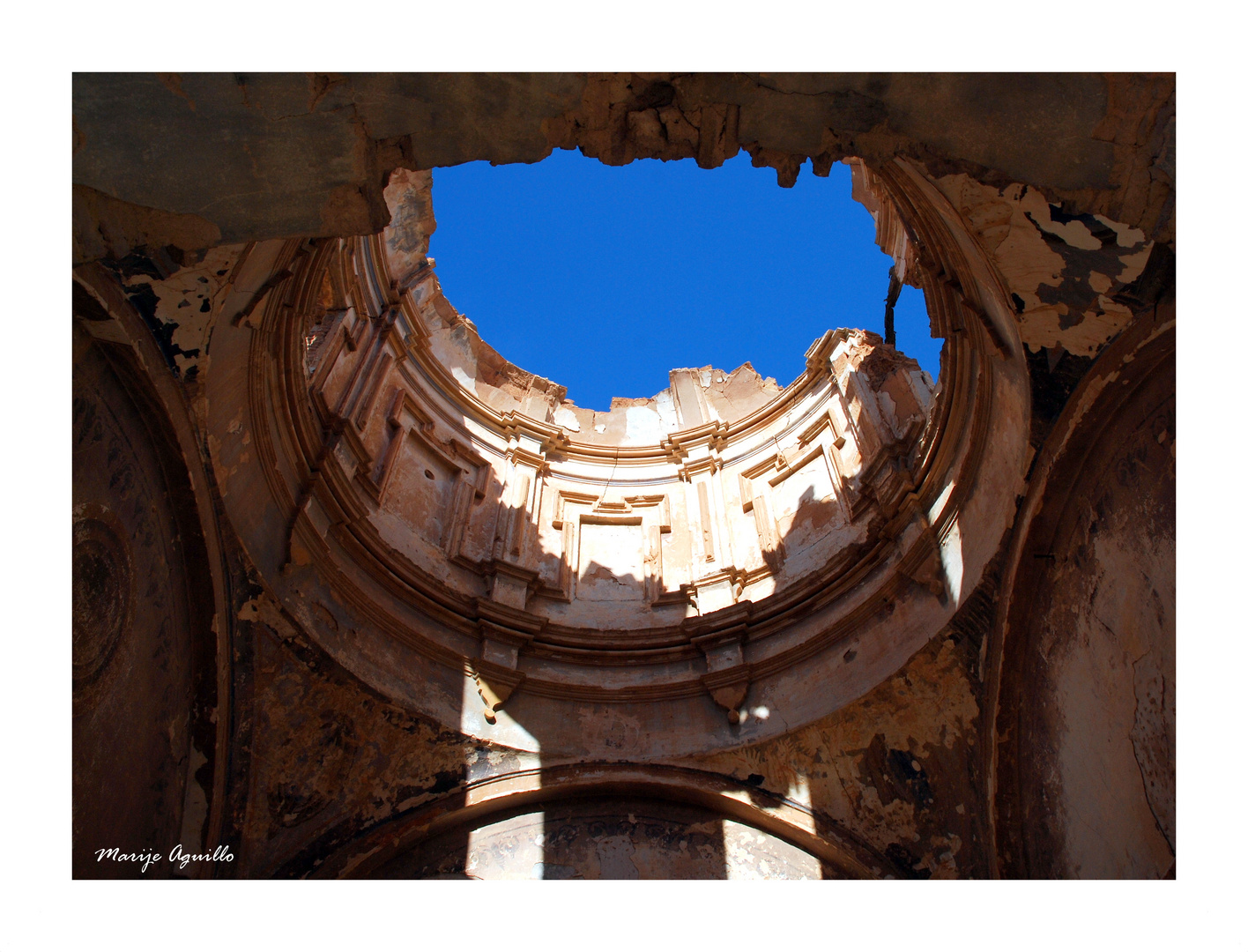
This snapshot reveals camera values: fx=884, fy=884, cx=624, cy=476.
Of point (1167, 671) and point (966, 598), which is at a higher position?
point (966, 598)

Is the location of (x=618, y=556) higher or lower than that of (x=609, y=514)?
lower

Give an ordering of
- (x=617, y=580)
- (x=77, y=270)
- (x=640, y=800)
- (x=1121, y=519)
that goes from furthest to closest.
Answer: (x=617, y=580), (x=640, y=800), (x=1121, y=519), (x=77, y=270)

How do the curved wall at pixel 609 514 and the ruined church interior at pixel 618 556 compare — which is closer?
the ruined church interior at pixel 618 556

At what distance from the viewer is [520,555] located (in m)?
9.90

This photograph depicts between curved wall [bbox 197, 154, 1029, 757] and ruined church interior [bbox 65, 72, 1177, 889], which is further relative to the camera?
curved wall [bbox 197, 154, 1029, 757]

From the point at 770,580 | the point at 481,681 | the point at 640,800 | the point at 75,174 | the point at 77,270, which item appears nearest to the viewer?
the point at 75,174

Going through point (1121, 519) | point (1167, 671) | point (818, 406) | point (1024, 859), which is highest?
point (818, 406)

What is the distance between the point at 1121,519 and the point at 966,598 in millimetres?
1357

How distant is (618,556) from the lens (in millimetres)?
10625

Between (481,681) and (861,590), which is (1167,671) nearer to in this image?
(861,590)

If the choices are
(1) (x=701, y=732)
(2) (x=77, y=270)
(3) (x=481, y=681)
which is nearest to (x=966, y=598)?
(1) (x=701, y=732)

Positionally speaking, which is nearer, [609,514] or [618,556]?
[618,556]

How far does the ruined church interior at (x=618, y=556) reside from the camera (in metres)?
4.51

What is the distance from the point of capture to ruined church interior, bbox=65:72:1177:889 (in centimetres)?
451
